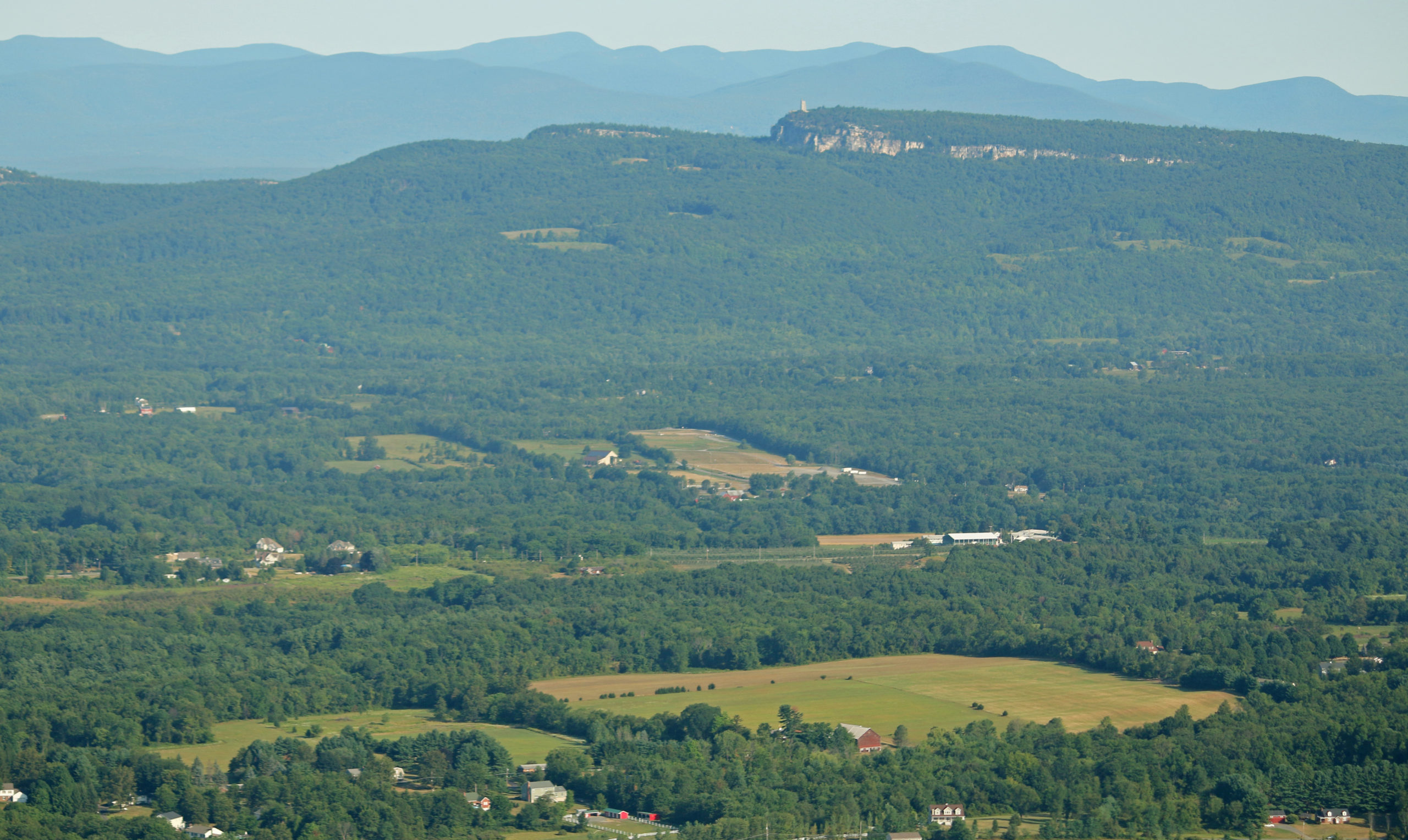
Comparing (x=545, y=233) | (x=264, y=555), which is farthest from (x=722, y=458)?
(x=545, y=233)

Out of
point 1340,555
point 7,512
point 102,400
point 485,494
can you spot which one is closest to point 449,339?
point 102,400

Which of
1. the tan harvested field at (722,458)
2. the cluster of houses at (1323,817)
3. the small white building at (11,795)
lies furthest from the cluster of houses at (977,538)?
the small white building at (11,795)

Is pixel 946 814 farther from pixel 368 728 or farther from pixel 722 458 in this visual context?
pixel 722 458

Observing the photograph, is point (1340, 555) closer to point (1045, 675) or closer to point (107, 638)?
point (1045, 675)

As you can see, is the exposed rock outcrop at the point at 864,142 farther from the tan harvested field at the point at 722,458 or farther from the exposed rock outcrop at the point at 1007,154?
the tan harvested field at the point at 722,458

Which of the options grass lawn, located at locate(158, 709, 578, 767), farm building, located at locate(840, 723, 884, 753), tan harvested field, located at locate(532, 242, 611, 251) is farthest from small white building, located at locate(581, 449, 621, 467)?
tan harvested field, located at locate(532, 242, 611, 251)

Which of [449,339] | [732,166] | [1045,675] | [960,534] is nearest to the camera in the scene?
[1045,675]

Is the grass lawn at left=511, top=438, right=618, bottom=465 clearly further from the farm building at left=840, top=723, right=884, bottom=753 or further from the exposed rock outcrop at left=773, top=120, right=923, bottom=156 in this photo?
the exposed rock outcrop at left=773, top=120, right=923, bottom=156

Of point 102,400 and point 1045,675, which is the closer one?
point 1045,675

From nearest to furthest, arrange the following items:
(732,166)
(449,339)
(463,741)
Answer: (463,741) < (449,339) < (732,166)
